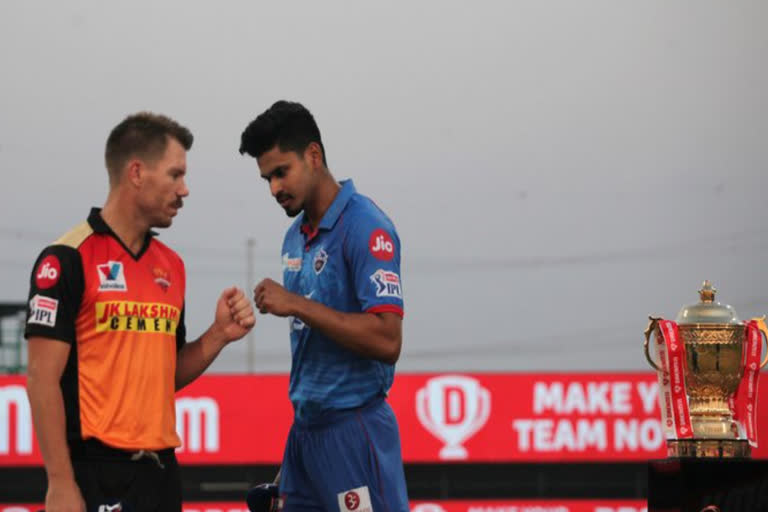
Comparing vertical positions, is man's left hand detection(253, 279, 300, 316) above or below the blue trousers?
above

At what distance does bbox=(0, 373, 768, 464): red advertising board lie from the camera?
38.3ft

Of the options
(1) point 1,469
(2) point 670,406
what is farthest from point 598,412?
A: (2) point 670,406

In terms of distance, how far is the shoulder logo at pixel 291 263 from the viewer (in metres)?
3.20

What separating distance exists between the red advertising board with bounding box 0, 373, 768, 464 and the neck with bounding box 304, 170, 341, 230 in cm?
845

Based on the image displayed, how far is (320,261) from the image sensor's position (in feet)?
10.2

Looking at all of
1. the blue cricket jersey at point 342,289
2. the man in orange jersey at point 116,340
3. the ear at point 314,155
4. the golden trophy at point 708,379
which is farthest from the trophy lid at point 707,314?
the man in orange jersey at point 116,340

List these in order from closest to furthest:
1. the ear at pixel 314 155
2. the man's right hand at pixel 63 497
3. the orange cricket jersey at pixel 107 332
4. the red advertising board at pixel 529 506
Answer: the man's right hand at pixel 63 497, the orange cricket jersey at pixel 107 332, the ear at pixel 314 155, the red advertising board at pixel 529 506

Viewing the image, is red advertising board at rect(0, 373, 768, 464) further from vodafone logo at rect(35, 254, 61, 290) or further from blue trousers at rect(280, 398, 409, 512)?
vodafone logo at rect(35, 254, 61, 290)

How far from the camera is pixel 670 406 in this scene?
3.33m

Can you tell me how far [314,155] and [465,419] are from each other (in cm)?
900

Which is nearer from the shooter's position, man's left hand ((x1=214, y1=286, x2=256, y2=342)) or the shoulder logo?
man's left hand ((x1=214, y1=286, x2=256, y2=342))

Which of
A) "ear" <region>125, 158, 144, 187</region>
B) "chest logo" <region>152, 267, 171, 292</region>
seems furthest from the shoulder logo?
"ear" <region>125, 158, 144, 187</region>

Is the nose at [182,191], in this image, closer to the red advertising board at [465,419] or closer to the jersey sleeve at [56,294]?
the jersey sleeve at [56,294]

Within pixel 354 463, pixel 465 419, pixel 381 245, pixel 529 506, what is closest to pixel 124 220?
pixel 381 245
